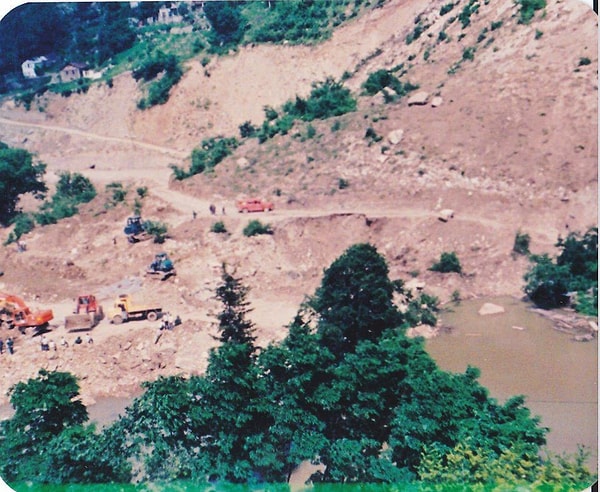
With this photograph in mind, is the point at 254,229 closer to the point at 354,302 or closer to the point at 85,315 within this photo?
the point at 85,315

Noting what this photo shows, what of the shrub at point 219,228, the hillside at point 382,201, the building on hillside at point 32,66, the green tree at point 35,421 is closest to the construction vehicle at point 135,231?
→ the hillside at point 382,201

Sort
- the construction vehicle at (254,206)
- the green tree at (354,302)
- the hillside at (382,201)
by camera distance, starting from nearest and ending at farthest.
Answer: the green tree at (354,302) → the hillside at (382,201) → the construction vehicle at (254,206)

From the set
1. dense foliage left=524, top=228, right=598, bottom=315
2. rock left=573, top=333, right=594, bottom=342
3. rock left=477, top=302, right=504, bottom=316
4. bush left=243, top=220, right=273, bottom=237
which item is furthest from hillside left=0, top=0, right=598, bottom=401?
rock left=573, top=333, right=594, bottom=342

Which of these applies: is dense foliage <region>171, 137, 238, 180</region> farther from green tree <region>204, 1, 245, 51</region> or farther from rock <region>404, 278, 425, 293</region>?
rock <region>404, 278, 425, 293</region>

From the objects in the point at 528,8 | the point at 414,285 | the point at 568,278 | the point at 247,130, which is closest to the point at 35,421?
the point at 414,285

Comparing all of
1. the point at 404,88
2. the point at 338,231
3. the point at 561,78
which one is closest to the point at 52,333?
A: the point at 338,231

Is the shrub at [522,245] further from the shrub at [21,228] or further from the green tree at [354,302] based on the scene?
the shrub at [21,228]
